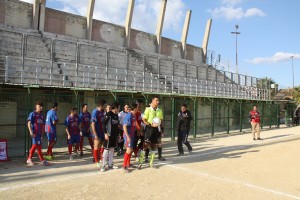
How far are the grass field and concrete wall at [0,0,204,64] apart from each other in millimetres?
15977

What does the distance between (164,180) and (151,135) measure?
1843 millimetres

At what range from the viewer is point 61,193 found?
20.2 feet

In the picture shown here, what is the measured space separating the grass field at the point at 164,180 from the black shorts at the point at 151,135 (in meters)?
0.69

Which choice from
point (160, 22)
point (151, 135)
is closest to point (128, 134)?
point (151, 135)

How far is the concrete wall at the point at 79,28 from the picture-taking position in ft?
73.0

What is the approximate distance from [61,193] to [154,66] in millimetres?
23204

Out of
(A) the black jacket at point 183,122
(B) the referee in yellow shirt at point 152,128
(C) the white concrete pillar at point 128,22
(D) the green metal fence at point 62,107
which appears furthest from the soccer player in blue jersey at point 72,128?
(C) the white concrete pillar at point 128,22

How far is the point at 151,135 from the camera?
898 centimetres

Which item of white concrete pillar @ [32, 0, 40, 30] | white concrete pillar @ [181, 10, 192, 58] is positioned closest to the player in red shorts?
white concrete pillar @ [32, 0, 40, 30]

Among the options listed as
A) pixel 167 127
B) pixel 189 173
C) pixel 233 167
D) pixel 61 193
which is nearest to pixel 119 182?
pixel 61 193

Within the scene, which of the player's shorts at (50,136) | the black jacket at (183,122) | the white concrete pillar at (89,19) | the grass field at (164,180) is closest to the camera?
the grass field at (164,180)

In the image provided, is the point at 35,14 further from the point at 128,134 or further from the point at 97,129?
the point at 128,134

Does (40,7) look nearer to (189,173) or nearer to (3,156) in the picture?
(3,156)

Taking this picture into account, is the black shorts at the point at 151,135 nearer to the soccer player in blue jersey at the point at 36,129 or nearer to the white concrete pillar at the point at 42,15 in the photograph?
the soccer player in blue jersey at the point at 36,129
